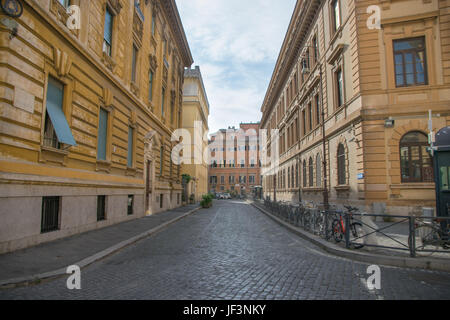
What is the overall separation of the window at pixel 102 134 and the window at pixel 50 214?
11.6 ft

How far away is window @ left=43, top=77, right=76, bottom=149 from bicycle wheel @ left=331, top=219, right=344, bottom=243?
8.19 meters

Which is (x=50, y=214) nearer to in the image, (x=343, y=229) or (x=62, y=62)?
(x=62, y=62)

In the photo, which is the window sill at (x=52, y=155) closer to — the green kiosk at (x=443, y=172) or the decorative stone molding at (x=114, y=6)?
the decorative stone molding at (x=114, y=6)

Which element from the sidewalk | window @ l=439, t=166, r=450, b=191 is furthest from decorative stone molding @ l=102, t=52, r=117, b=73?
window @ l=439, t=166, r=450, b=191

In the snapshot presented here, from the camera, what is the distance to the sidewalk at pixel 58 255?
5.12 metres

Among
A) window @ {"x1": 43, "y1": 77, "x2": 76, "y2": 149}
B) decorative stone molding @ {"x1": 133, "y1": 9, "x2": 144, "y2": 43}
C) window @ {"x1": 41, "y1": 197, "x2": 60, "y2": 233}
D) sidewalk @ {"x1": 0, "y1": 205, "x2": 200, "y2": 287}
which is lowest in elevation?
sidewalk @ {"x1": 0, "y1": 205, "x2": 200, "y2": 287}

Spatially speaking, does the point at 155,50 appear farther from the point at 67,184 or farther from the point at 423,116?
the point at 423,116

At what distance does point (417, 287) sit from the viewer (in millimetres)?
4773

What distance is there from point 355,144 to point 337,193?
3.44 m

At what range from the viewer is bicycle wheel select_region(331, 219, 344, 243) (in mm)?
8305

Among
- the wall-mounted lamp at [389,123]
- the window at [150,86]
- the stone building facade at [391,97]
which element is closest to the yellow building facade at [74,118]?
the window at [150,86]

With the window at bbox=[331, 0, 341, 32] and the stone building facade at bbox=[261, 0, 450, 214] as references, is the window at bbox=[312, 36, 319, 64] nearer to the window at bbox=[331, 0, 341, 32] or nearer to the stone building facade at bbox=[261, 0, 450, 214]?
the window at bbox=[331, 0, 341, 32]

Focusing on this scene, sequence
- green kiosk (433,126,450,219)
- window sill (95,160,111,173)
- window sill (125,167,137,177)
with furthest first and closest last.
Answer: window sill (125,167,137,177)
window sill (95,160,111,173)
green kiosk (433,126,450,219)

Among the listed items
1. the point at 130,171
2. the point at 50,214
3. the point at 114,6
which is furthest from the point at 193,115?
the point at 50,214
